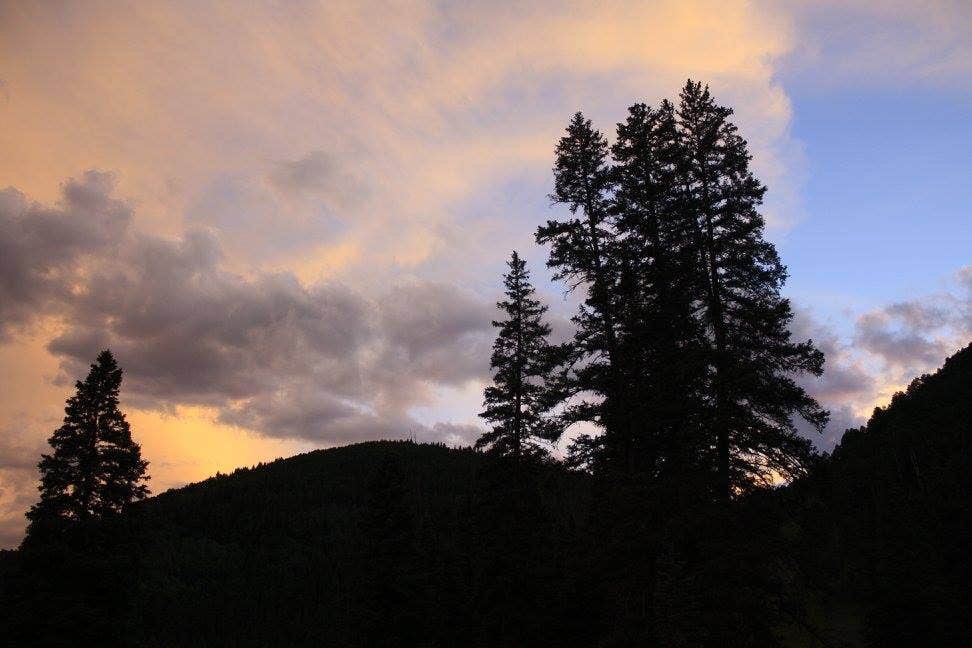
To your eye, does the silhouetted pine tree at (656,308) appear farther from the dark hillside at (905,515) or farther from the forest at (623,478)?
the dark hillside at (905,515)

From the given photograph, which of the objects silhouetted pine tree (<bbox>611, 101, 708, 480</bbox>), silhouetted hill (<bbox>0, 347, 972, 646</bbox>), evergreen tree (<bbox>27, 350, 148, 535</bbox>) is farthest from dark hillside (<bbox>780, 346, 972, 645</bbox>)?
evergreen tree (<bbox>27, 350, 148, 535</bbox>)

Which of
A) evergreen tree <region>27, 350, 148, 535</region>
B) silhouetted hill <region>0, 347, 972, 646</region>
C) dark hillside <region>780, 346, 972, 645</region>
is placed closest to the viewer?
silhouetted hill <region>0, 347, 972, 646</region>

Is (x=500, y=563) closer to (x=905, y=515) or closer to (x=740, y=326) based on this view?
(x=740, y=326)

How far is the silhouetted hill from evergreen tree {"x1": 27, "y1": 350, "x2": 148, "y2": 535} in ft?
3.61

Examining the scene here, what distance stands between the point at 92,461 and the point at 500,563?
59.0 ft

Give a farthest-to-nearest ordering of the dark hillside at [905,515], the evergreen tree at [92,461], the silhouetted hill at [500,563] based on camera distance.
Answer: the dark hillside at [905,515], the evergreen tree at [92,461], the silhouetted hill at [500,563]

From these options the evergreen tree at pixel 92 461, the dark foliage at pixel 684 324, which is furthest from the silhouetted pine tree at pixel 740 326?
the evergreen tree at pixel 92 461

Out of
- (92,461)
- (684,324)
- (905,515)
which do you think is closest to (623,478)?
(684,324)

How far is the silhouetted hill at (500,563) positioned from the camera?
16141 mm

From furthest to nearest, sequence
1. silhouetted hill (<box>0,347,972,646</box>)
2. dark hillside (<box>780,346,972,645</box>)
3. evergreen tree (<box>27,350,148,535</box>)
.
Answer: dark hillside (<box>780,346,972,645</box>) < evergreen tree (<box>27,350,148,535</box>) < silhouetted hill (<box>0,347,972,646</box>)

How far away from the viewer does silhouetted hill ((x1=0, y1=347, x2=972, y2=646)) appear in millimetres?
16141

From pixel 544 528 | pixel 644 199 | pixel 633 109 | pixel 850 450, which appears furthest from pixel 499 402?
pixel 850 450

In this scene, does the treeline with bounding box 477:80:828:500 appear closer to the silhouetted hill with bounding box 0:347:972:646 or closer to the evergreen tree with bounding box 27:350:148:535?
the silhouetted hill with bounding box 0:347:972:646

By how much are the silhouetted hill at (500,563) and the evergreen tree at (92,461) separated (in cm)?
110
